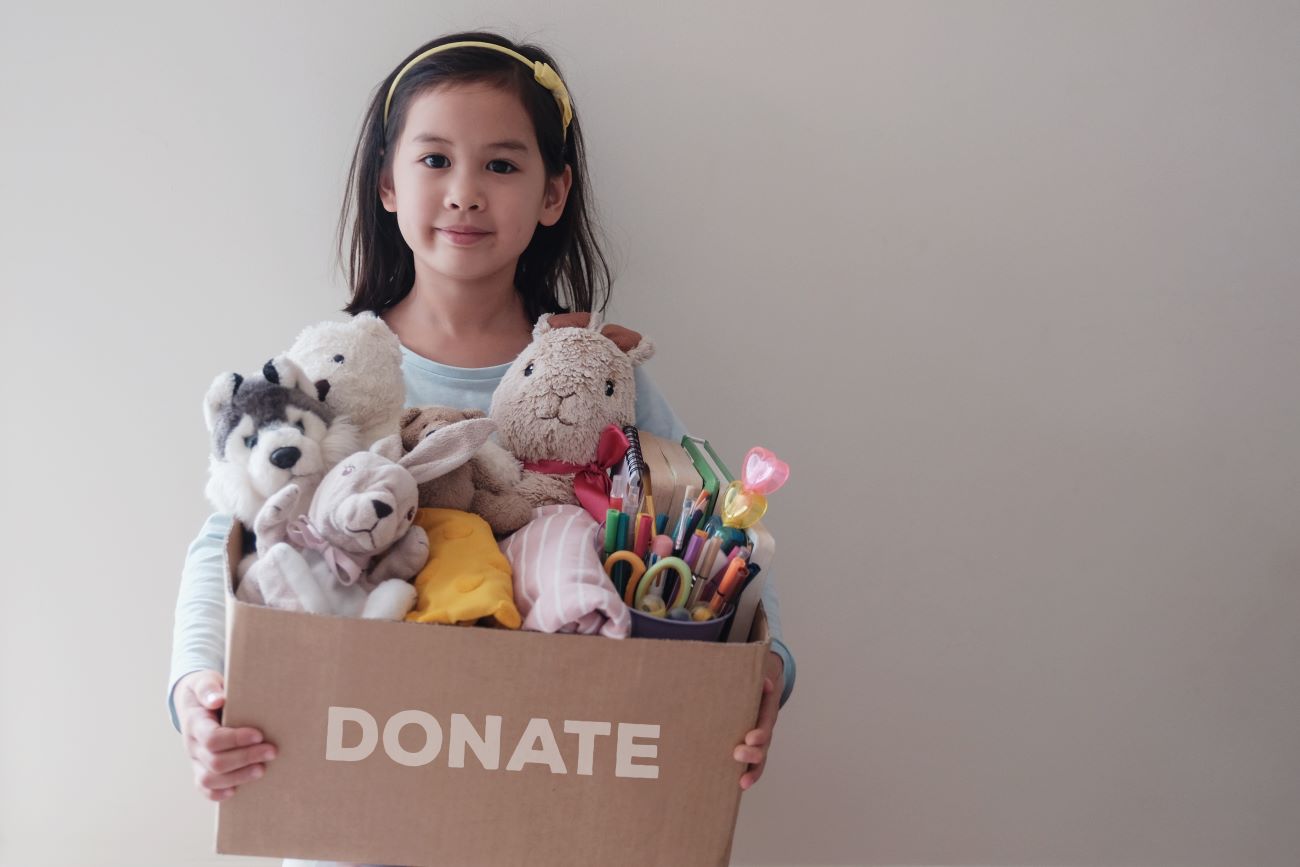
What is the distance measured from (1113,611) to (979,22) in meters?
0.77

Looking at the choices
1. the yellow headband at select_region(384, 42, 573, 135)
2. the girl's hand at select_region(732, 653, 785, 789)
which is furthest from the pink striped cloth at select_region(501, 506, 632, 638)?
the yellow headband at select_region(384, 42, 573, 135)

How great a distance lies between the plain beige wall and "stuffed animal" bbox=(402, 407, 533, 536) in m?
0.41

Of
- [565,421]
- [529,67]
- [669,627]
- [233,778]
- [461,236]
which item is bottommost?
[233,778]

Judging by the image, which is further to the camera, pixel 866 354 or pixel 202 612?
pixel 866 354

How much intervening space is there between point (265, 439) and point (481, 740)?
25 cm

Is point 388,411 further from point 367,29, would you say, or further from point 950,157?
point 950,157

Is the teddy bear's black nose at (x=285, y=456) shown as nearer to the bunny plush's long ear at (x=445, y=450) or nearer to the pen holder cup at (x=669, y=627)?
the bunny plush's long ear at (x=445, y=450)

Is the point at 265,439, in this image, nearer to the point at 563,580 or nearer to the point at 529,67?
the point at 563,580

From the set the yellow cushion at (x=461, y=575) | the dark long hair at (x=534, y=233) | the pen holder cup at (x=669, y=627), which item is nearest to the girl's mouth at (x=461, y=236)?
the dark long hair at (x=534, y=233)

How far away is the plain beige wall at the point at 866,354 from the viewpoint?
109 cm

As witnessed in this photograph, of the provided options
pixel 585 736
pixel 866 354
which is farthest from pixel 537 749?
pixel 866 354

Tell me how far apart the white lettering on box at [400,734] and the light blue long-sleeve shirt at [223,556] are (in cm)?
21

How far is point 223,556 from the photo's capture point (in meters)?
0.81

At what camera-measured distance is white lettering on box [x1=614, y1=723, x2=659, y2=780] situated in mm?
661
